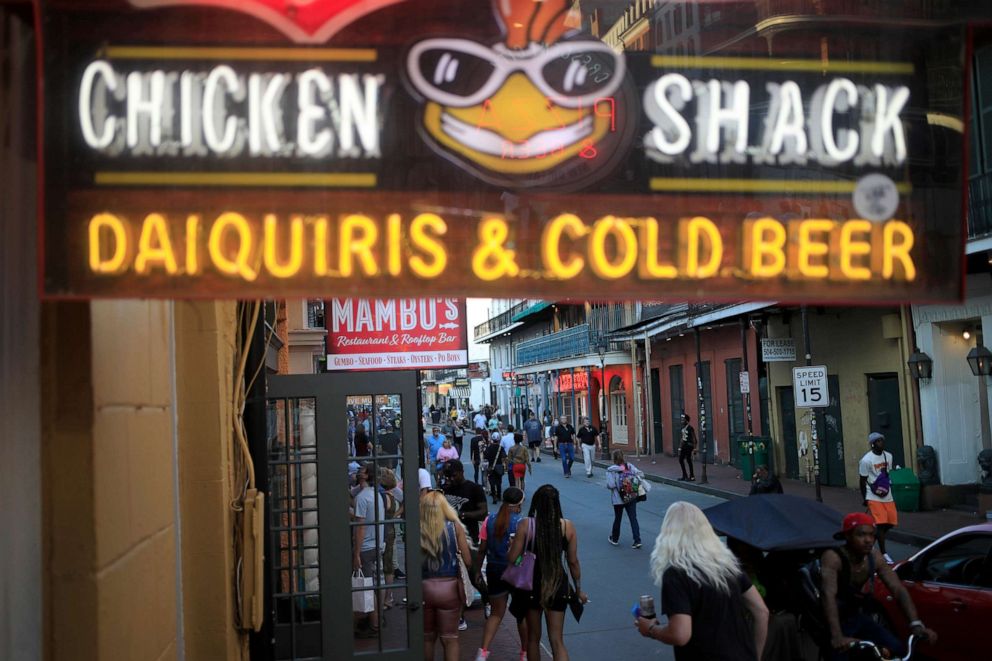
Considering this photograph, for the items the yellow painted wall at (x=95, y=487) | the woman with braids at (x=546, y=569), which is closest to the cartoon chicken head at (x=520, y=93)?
the yellow painted wall at (x=95, y=487)

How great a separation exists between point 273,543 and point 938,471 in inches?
578

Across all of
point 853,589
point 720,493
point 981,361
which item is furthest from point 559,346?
point 853,589

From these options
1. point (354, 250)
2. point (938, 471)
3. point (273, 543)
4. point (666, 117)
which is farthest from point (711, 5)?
point (938, 471)

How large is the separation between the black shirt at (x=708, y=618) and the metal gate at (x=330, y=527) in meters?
3.28

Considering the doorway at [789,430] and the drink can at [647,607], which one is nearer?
the drink can at [647,607]

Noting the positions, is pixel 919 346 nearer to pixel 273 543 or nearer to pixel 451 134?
pixel 273 543

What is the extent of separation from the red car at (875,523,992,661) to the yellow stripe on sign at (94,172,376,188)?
5983 mm

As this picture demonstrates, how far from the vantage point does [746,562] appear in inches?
251

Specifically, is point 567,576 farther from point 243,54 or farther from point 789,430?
point 789,430

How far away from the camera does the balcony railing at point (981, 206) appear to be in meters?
14.5

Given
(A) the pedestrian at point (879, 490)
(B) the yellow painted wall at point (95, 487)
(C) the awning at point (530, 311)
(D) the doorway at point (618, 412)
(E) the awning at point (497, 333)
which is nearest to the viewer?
(B) the yellow painted wall at point (95, 487)

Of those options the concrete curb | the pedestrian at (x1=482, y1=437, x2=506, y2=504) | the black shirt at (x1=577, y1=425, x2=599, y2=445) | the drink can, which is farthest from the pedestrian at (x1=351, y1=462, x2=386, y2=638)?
the black shirt at (x1=577, y1=425, x2=599, y2=445)

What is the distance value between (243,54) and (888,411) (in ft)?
64.3

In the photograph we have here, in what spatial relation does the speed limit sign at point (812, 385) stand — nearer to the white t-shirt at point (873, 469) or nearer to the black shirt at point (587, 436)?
the white t-shirt at point (873, 469)
